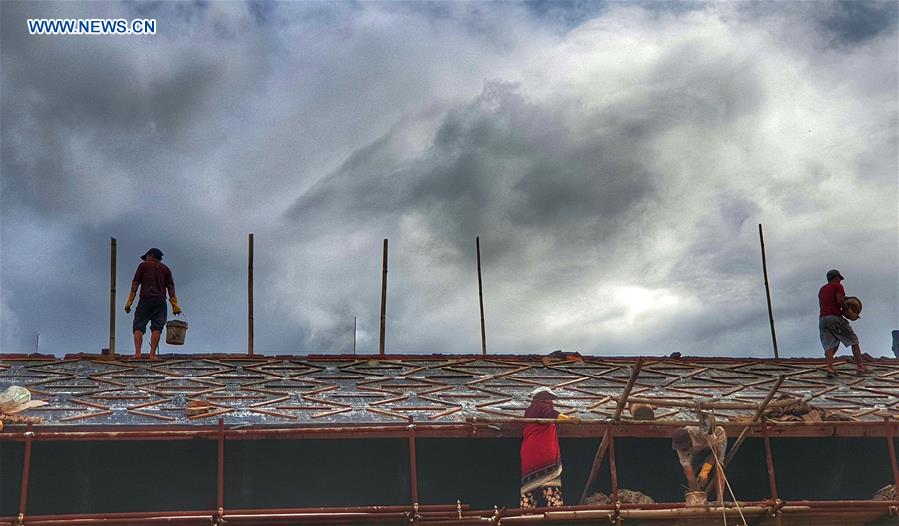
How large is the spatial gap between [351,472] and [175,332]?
5.47 metres

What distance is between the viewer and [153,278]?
17438 mm

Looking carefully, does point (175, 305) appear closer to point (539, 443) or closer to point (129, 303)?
point (129, 303)

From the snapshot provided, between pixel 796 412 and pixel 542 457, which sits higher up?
pixel 796 412

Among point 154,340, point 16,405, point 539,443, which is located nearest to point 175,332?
point 154,340

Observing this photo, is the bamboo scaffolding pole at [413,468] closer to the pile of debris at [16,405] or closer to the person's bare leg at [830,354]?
the pile of debris at [16,405]

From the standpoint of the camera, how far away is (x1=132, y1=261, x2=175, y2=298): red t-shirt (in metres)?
17.3

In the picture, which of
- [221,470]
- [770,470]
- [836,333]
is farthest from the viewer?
[836,333]

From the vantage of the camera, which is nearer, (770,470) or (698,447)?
(770,470)

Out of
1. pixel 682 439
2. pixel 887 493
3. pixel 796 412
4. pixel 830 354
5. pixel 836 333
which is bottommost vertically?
pixel 887 493

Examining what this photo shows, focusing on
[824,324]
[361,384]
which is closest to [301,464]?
[361,384]

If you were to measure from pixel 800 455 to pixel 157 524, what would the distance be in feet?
28.4

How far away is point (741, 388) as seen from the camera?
1561cm

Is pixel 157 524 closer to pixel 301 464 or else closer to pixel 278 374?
pixel 301 464

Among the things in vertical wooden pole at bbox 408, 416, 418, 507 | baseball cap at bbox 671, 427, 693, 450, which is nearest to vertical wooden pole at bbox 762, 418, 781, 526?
baseball cap at bbox 671, 427, 693, 450
